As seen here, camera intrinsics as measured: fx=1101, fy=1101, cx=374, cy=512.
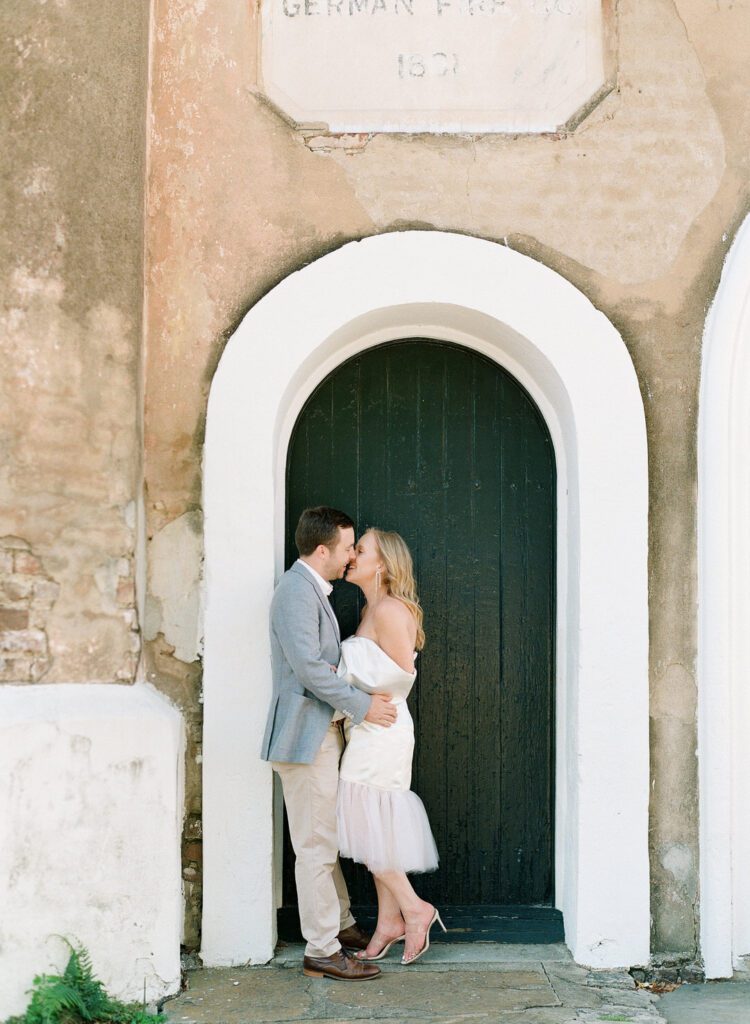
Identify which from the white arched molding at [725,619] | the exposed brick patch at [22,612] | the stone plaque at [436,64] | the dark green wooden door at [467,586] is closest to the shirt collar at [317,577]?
the dark green wooden door at [467,586]

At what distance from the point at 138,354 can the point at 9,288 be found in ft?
1.66

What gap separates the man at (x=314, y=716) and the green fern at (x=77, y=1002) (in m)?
0.69

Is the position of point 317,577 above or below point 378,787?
above

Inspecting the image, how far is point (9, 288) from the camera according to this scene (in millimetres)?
3885

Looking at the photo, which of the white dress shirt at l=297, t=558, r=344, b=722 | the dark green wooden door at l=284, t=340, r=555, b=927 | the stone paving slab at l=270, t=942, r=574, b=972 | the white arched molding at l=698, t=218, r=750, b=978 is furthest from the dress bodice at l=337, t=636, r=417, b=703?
the white arched molding at l=698, t=218, r=750, b=978

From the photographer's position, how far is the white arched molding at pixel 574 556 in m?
4.18

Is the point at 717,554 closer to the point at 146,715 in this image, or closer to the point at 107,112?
the point at 146,715

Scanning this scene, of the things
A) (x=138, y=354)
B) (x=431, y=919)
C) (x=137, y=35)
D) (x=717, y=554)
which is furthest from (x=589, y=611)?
(x=137, y=35)

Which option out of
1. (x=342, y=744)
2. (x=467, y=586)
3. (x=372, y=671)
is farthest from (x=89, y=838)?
(x=467, y=586)

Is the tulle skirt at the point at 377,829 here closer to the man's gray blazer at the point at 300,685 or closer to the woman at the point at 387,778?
the woman at the point at 387,778

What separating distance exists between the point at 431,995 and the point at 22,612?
1.98 meters

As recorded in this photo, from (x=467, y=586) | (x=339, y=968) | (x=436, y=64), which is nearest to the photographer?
(x=339, y=968)

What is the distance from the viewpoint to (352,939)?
4320 millimetres

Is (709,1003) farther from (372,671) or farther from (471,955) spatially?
(372,671)
